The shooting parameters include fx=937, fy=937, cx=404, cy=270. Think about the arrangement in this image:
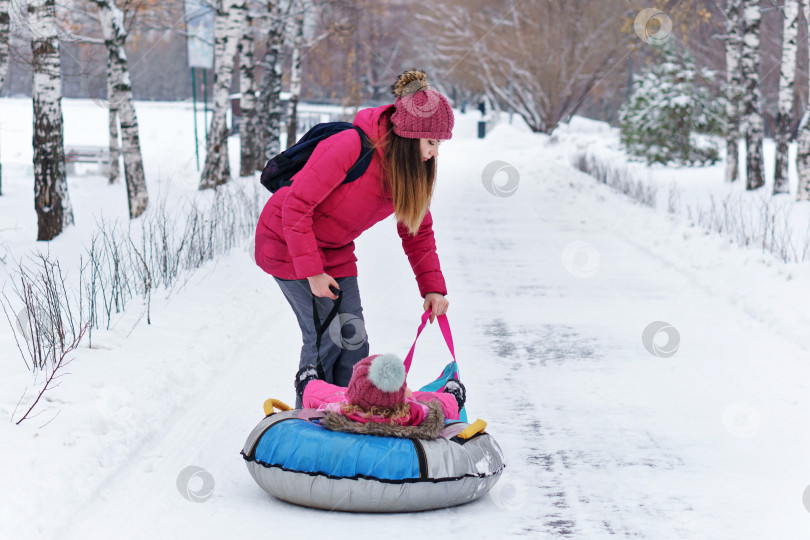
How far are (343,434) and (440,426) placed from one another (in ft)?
1.42

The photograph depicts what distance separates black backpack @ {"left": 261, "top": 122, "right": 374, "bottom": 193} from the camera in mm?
4051

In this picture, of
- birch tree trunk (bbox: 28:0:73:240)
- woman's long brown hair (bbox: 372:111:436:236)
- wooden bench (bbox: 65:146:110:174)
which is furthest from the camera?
wooden bench (bbox: 65:146:110:174)

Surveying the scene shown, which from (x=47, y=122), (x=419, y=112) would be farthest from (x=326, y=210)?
(x=47, y=122)

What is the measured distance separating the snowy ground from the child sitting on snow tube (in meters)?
0.37

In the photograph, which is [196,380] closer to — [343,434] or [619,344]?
[343,434]

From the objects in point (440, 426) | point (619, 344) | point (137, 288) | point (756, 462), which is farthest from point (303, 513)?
point (137, 288)

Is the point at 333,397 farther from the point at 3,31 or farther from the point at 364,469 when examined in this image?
the point at 3,31

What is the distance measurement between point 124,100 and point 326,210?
420 inches

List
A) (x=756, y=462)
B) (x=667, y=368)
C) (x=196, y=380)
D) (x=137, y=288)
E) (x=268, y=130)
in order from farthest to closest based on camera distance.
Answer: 1. (x=268, y=130)
2. (x=137, y=288)
3. (x=667, y=368)
4. (x=196, y=380)
5. (x=756, y=462)

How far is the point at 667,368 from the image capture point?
638 cm

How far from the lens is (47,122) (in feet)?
Result: 36.2

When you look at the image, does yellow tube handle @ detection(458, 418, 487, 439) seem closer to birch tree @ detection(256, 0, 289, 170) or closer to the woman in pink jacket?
the woman in pink jacket

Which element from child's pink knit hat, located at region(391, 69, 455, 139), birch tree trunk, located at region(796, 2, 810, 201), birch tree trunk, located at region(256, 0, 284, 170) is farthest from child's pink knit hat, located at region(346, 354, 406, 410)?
birch tree trunk, located at region(256, 0, 284, 170)

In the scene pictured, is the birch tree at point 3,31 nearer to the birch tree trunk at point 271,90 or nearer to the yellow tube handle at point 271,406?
the yellow tube handle at point 271,406
